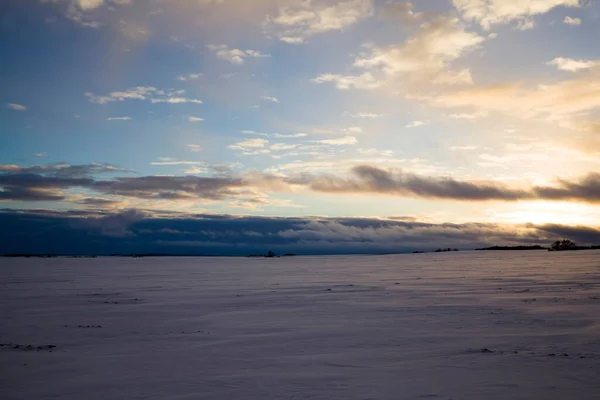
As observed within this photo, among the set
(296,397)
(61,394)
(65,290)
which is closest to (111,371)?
(61,394)

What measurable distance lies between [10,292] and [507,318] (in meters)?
25.9

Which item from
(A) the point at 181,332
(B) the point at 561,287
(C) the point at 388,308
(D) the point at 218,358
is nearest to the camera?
(D) the point at 218,358

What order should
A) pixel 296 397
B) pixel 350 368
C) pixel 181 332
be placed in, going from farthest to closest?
pixel 181 332 → pixel 350 368 → pixel 296 397

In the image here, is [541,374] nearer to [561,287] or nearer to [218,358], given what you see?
[218,358]

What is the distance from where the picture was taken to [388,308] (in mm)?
17922

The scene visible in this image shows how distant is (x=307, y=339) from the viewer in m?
12.2

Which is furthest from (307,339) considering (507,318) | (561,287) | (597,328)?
(561,287)

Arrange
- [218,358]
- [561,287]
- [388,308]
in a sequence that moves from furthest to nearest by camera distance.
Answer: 1. [561,287]
2. [388,308]
3. [218,358]

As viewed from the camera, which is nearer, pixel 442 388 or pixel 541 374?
pixel 442 388

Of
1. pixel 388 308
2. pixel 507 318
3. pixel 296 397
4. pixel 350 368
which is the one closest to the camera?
pixel 296 397

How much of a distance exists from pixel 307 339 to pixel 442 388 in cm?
488

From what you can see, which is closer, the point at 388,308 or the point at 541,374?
the point at 541,374

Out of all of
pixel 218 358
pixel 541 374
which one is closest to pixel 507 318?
pixel 541 374

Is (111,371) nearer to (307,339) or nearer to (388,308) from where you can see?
(307,339)
